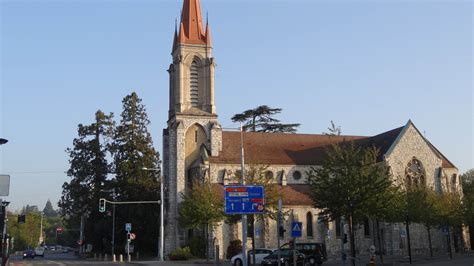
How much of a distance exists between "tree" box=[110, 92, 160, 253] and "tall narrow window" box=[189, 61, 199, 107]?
10.3 m

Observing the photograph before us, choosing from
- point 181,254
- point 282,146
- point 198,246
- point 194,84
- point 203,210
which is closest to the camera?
point 203,210

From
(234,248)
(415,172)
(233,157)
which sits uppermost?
(233,157)

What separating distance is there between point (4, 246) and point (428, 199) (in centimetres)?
3535

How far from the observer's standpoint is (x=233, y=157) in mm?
55719

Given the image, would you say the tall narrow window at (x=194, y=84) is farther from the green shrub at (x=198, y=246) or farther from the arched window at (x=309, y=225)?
the arched window at (x=309, y=225)

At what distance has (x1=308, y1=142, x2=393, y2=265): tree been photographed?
31219mm

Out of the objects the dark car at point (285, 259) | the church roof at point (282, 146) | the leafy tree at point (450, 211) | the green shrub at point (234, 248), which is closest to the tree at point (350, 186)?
the dark car at point (285, 259)

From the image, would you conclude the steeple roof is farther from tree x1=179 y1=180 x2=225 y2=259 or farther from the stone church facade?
tree x1=179 y1=180 x2=225 y2=259

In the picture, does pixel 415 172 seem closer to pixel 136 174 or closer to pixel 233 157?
pixel 233 157

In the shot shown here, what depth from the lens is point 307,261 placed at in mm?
36781

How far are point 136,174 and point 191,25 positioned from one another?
63.3 ft

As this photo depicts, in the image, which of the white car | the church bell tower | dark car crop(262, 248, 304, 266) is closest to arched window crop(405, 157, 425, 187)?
the church bell tower

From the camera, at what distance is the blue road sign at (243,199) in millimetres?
25812

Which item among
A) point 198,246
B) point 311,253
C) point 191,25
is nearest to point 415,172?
point 311,253
